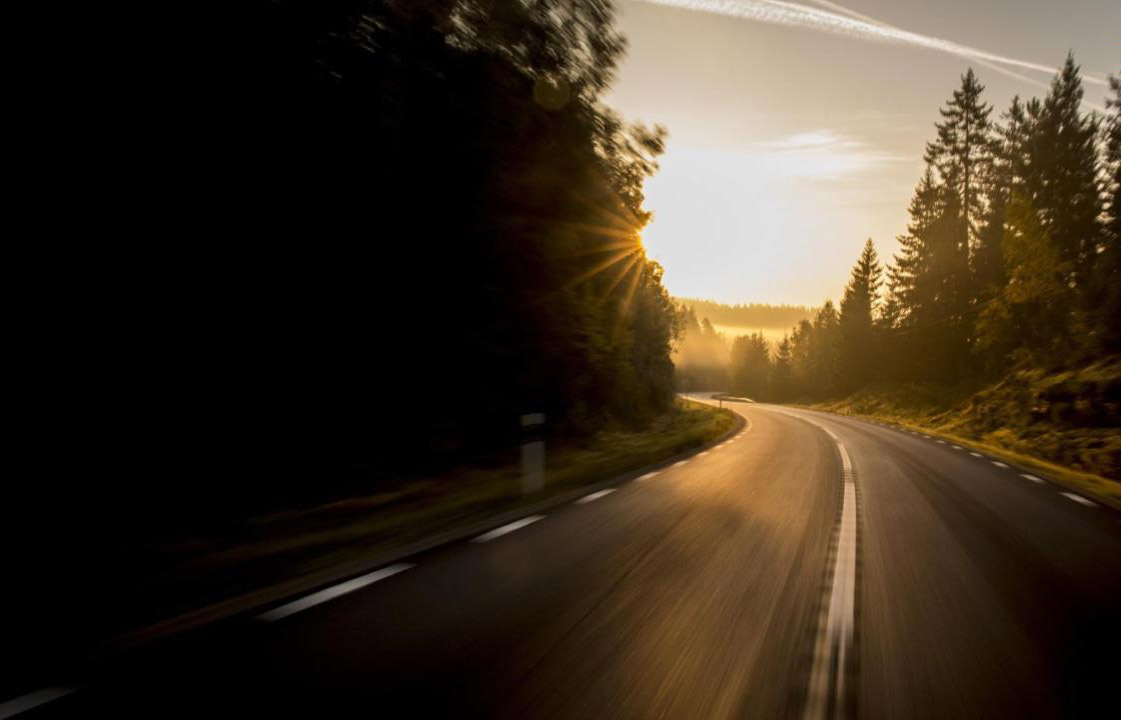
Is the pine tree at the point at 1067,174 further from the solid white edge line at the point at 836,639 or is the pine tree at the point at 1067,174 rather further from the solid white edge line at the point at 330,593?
the solid white edge line at the point at 330,593

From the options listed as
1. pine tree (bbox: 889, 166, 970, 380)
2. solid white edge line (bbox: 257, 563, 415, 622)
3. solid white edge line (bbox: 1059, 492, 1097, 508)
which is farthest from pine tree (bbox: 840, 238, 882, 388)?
solid white edge line (bbox: 257, 563, 415, 622)

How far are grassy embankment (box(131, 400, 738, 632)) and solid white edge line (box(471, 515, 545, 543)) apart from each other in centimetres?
43

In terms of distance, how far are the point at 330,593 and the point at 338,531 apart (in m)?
1.86

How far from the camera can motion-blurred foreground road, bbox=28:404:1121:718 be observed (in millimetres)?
2529

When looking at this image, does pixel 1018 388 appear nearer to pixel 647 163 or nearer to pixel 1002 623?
pixel 647 163

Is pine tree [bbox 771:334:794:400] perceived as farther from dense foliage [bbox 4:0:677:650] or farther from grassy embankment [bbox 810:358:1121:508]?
dense foliage [bbox 4:0:677:650]

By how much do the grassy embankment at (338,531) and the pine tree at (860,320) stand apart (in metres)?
61.7

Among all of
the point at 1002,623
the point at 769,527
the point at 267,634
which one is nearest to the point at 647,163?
the point at 769,527

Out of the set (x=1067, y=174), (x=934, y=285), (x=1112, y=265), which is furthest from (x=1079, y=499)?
(x=934, y=285)

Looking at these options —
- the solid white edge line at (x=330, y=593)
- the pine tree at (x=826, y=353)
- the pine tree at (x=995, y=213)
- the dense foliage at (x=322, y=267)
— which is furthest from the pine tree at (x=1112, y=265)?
the pine tree at (x=826, y=353)

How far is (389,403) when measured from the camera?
877 cm

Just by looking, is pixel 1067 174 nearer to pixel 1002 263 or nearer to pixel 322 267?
pixel 1002 263

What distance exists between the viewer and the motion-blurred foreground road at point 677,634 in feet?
8.30

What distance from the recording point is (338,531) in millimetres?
5445
